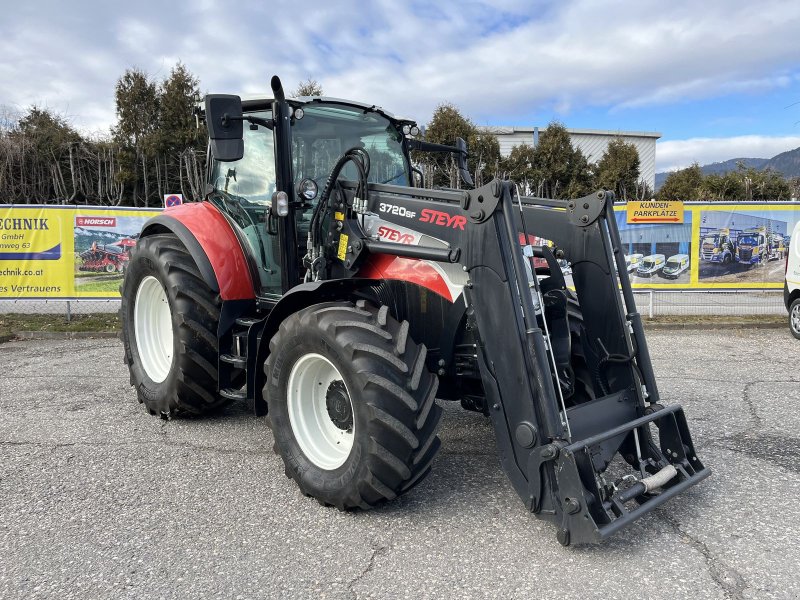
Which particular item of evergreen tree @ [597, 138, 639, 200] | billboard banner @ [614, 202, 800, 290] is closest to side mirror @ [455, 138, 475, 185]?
billboard banner @ [614, 202, 800, 290]

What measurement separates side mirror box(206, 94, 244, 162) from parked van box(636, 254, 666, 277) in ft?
30.4

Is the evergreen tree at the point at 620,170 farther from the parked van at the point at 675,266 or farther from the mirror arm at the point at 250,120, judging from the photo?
the mirror arm at the point at 250,120

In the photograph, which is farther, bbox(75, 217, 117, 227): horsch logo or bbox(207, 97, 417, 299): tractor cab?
bbox(75, 217, 117, 227): horsch logo

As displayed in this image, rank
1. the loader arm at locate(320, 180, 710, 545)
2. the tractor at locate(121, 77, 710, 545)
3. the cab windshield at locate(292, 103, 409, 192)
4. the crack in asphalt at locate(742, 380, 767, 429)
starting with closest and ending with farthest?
1. the loader arm at locate(320, 180, 710, 545)
2. the tractor at locate(121, 77, 710, 545)
3. the cab windshield at locate(292, 103, 409, 192)
4. the crack in asphalt at locate(742, 380, 767, 429)

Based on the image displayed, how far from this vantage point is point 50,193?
2116 cm

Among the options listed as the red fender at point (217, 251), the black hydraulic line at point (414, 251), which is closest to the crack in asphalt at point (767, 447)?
the black hydraulic line at point (414, 251)

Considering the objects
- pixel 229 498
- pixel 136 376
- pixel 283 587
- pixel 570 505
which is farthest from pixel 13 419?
pixel 570 505

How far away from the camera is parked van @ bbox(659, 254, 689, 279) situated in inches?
445

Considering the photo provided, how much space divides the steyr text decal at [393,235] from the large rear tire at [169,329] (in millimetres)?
1685

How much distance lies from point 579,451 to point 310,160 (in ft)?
9.32

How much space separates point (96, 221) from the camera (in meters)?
10.5

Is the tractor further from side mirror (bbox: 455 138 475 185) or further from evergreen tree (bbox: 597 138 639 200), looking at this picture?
evergreen tree (bbox: 597 138 639 200)

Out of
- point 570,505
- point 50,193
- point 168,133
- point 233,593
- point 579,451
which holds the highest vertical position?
point 168,133

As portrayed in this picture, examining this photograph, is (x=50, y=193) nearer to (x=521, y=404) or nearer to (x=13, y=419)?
(x=13, y=419)
